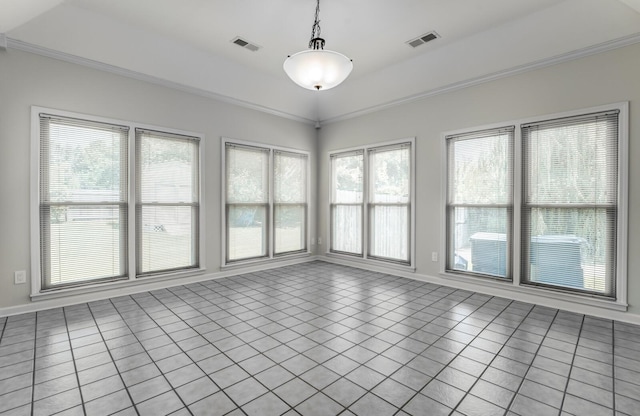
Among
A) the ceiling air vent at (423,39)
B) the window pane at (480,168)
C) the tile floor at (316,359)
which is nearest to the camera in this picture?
the tile floor at (316,359)

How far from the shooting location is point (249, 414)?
5.72 ft

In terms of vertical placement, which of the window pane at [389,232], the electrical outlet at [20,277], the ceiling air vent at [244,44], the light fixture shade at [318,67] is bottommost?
the electrical outlet at [20,277]

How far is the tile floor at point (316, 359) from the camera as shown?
1844mm

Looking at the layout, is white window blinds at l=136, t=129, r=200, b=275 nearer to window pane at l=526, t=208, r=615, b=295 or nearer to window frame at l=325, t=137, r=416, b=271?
window frame at l=325, t=137, r=416, b=271

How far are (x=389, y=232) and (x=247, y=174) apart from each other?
2544 mm

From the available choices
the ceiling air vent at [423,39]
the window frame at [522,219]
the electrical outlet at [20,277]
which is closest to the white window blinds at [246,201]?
the electrical outlet at [20,277]

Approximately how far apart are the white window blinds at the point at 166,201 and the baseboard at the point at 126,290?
182mm

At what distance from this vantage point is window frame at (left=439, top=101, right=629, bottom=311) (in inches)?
122

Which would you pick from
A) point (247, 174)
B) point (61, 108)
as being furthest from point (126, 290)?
point (247, 174)

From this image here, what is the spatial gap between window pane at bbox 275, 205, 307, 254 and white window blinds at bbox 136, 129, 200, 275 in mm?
1488

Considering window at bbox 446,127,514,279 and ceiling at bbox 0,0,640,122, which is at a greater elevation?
ceiling at bbox 0,0,640,122

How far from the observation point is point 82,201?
11.8 feet

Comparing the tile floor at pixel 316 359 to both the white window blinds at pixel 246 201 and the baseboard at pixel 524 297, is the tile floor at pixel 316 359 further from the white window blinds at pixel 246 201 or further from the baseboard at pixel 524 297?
the white window blinds at pixel 246 201

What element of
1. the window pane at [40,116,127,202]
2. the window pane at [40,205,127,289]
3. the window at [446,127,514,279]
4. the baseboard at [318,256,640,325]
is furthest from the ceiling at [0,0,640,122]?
the baseboard at [318,256,640,325]
